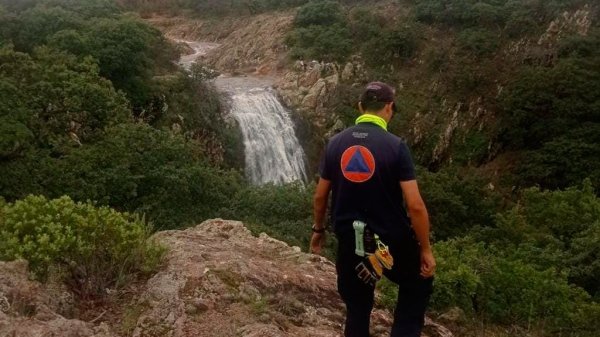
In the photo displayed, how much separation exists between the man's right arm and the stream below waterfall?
599 inches

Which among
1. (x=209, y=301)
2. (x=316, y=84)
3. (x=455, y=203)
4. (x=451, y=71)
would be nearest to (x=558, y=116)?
(x=451, y=71)

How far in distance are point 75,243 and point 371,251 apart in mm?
1971

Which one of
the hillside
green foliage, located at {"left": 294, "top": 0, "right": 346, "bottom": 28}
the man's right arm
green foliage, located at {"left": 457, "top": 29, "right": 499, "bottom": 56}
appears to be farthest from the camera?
green foliage, located at {"left": 294, "top": 0, "right": 346, "bottom": 28}

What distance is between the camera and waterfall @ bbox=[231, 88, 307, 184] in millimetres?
19422

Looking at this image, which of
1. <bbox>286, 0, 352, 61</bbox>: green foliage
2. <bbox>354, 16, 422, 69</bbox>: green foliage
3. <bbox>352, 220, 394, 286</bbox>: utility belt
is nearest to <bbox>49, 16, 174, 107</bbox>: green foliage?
<bbox>286, 0, 352, 61</bbox>: green foliage

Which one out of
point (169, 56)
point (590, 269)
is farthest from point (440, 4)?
point (590, 269)

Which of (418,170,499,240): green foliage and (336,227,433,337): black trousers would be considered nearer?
(336,227,433,337): black trousers

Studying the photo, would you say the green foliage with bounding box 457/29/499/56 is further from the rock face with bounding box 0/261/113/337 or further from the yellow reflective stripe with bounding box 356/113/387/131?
the rock face with bounding box 0/261/113/337

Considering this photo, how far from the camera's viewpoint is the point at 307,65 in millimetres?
24234

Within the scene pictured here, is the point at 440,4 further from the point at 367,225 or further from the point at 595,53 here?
the point at 367,225

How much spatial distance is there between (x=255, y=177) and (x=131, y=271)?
49.8 feet

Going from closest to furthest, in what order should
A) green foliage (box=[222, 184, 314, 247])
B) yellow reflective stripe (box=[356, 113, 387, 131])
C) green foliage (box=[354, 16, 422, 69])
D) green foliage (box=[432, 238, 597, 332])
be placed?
yellow reflective stripe (box=[356, 113, 387, 131]) → green foliage (box=[432, 238, 597, 332]) → green foliage (box=[222, 184, 314, 247]) → green foliage (box=[354, 16, 422, 69])

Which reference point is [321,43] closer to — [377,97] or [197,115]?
[197,115]

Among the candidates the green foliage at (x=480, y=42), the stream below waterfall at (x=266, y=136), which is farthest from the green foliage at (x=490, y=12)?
the stream below waterfall at (x=266, y=136)
